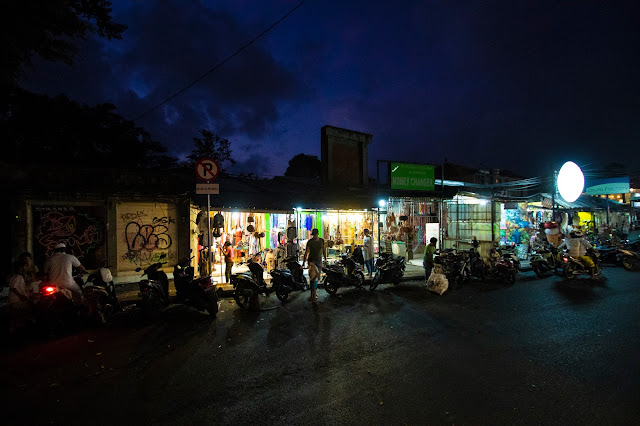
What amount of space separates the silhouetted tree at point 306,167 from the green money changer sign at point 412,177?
21429mm

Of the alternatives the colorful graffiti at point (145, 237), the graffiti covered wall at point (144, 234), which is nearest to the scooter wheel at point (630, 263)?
the graffiti covered wall at point (144, 234)

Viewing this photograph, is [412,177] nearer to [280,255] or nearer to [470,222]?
[470,222]

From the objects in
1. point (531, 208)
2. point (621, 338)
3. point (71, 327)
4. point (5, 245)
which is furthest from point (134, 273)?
point (531, 208)

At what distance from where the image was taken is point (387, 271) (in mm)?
9695

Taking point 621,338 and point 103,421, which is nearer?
point 103,421

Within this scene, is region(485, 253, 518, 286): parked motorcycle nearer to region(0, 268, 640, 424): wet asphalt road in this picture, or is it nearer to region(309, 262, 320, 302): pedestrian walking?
region(0, 268, 640, 424): wet asphalt road

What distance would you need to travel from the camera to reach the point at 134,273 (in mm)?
10188

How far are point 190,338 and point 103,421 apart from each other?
2.40 meters

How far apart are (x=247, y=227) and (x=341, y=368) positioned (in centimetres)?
771

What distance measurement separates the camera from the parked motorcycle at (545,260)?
1139 centimetres

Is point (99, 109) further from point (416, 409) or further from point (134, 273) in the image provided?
point (416, 409)

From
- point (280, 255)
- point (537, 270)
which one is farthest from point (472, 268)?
point (280, 255)

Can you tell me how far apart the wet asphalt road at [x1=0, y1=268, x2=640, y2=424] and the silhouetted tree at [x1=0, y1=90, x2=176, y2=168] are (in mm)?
12607

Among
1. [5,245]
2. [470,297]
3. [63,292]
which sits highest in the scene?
[5,245]
